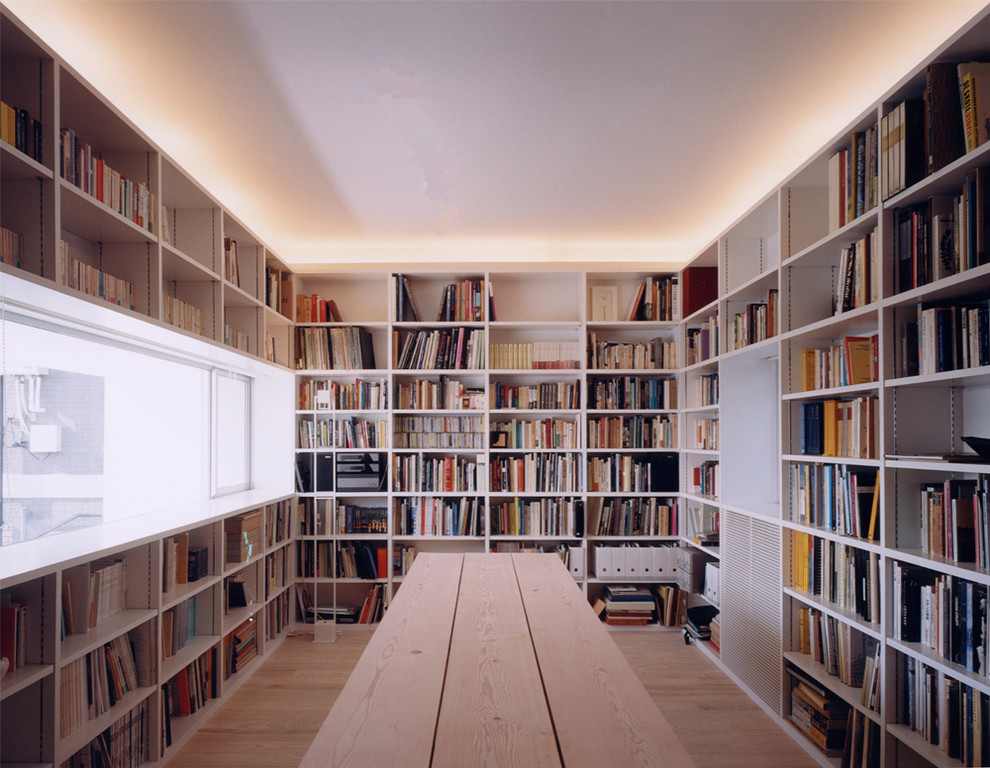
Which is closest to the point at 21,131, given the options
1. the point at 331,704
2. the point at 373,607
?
the point at 331,704

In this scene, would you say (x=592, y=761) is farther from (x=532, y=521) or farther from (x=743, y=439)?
(x=532, y=521)

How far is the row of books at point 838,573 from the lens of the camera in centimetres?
255

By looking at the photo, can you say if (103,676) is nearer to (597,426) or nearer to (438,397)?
(438,397)

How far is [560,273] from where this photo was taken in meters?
5.20

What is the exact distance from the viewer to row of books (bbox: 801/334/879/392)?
2.67 meters

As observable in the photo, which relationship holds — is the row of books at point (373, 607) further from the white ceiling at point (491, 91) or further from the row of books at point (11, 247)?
the row of books at point (11, 247)

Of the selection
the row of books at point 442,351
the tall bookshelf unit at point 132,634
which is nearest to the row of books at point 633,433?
the row of books at point 442,351

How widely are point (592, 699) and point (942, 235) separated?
1.84 m

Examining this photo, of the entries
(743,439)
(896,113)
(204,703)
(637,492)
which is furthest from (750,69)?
(204,703)

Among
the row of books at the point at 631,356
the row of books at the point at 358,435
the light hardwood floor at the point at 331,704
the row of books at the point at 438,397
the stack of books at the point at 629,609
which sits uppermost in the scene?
the row of books at the point at 631,356

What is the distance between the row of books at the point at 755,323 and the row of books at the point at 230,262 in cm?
299

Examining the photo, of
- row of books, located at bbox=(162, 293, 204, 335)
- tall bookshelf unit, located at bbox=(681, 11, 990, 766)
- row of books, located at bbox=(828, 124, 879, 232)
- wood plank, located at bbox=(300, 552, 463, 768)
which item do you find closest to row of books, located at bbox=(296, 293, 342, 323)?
row of books, located at bbox=(162, 293, 204, 335)

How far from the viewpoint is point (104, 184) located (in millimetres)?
2492

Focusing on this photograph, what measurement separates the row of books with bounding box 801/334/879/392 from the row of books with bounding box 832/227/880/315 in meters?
0.16
